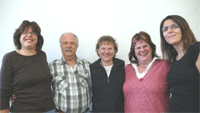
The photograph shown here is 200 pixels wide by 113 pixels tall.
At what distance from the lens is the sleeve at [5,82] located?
1.29 metres

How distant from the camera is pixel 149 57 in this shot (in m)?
1.55

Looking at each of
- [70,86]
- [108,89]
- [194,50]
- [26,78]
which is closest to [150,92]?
[108,89]

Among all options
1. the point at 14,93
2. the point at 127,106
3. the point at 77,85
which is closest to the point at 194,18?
the point at 127,106

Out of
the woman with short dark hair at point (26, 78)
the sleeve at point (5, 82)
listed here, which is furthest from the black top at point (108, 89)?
the sleeve at point (5, 82)

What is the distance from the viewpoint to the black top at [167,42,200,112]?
3.59 ft

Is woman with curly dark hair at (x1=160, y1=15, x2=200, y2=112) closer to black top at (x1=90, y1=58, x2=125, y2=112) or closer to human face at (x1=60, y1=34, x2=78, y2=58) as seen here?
black top at (x1=90, y1=58, x2=125, y2=112)

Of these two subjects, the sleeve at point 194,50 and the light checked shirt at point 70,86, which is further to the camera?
Answer: the light checked shirt at point 70,86

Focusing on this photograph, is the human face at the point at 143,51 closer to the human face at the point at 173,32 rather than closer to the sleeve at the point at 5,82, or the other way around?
the human face at the point at 173,32

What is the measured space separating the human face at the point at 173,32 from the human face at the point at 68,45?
1.10 metres

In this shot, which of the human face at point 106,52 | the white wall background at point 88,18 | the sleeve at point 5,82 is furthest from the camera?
the white wall background at point 88,18

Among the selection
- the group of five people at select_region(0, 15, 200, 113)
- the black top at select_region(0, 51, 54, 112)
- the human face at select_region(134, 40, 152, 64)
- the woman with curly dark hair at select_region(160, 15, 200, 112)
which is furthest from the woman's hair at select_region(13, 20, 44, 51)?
the woman with curly dark hair at select_region(160, 15, 200, 112)

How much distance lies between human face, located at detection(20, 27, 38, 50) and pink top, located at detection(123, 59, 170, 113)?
3.81 ft

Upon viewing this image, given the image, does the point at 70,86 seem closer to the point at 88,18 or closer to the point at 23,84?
the point at 23,84

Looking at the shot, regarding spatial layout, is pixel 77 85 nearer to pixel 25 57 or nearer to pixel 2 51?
pixel 25 57
